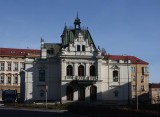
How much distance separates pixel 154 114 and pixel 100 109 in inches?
342

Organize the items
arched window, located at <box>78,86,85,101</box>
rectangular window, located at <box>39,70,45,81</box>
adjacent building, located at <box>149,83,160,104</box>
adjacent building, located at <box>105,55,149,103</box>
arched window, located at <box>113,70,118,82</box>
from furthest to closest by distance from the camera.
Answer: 1. adjacent building, located at <box>149,83,160,104</box>
2. adjacent building, located at <box>105,55,149,103</box>
3. arched window, located at <box>113,70,118,82</box>
4. rectangular window, located at <box>39,70,45,81</box>
5. arched window, located at <box>78,86,85,101</box>

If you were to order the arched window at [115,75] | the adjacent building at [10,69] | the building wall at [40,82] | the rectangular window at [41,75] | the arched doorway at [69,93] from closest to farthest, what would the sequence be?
1. the arched doorway at [69,93]
2. the building wall at [40,82]
3. the rectangular window at [41,75]
4. the arched window at [115,75]
5. the adjacent building at [10,69]

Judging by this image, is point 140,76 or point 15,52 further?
point 15,52

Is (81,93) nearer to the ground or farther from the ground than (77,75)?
nearer to the ground

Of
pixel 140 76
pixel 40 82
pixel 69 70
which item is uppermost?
pixel 69 70

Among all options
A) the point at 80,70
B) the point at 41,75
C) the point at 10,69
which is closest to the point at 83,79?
the point at 80,70

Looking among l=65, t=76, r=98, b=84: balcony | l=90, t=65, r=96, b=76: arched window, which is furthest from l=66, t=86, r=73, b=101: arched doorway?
l=90, t=65, r=96, b=76: arched window

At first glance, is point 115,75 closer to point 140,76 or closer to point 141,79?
point 141,79

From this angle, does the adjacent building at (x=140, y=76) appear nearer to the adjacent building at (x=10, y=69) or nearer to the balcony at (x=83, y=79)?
the adjacent building at (x=10, y=69)

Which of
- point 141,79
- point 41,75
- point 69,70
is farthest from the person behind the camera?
point 141,79

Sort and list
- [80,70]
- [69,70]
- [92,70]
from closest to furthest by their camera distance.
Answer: [69,70] → [80,70] → [92,70]

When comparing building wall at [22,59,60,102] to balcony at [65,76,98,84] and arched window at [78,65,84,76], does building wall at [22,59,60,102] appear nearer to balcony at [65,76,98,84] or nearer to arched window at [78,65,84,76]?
balcony at [65,76,98,84]

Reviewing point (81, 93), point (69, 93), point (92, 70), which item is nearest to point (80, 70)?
point (92, 70)

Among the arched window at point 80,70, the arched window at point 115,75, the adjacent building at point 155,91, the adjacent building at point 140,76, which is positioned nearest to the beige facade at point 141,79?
the adjacent building at point 140,76
